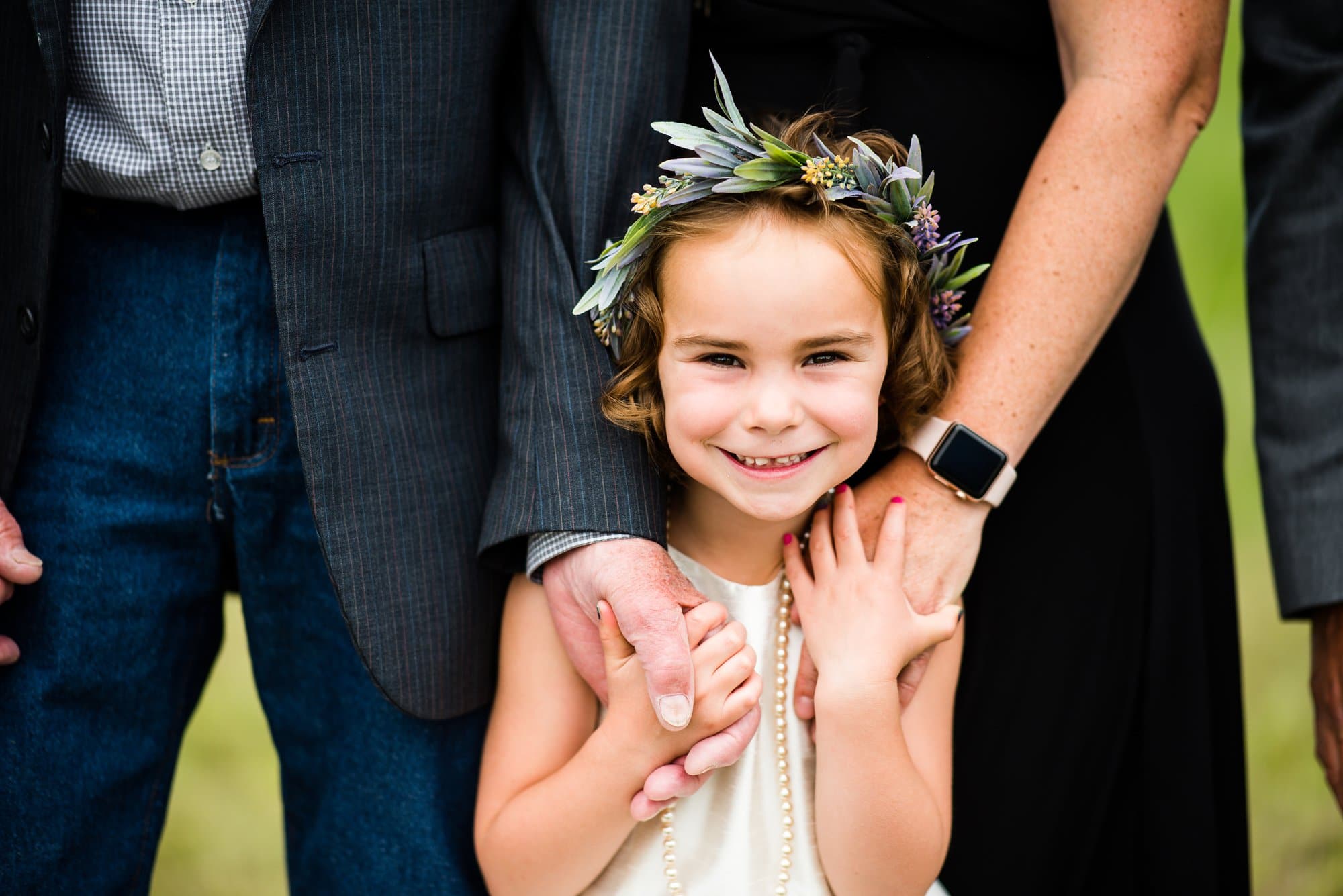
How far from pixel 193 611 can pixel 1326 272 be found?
2073 mm

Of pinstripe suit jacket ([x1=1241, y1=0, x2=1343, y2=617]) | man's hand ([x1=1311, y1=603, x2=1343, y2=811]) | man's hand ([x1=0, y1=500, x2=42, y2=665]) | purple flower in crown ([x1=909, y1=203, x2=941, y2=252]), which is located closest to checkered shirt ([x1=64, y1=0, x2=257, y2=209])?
man's hand ([x1=0, y1=500, x2=42, y2=665])

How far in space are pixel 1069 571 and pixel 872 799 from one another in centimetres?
59

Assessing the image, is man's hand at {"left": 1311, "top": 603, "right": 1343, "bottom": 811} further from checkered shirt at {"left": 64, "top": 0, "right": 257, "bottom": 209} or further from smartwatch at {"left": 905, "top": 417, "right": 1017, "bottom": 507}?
checkered shirt at {"left": 64, "top": 0, "right": 257, "bottom": 209}

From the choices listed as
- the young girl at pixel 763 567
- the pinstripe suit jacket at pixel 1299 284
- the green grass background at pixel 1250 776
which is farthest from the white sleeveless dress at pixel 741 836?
the green grass background at pixel 1250 776

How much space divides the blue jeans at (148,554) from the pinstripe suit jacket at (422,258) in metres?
0.10

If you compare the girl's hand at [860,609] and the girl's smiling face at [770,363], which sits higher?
the girl's smiling face at [770,363]

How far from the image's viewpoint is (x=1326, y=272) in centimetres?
203

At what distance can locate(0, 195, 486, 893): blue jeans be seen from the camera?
190 centimetres

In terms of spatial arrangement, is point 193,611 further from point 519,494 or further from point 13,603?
point 519,494

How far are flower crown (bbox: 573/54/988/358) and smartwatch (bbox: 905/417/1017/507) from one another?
26 centimetres

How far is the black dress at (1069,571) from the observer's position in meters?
2.03

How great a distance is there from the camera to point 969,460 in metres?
1.88

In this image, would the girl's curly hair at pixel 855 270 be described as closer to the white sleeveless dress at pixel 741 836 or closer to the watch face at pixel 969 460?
the watch face at pixel 969 460

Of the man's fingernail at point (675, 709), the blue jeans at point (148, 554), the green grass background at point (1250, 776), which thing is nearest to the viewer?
the man's fingernail at point (675, 709)
